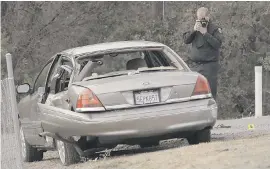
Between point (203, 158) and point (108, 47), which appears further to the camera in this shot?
point (108, 47)

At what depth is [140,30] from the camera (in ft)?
107

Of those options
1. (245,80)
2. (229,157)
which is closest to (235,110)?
(245,80)

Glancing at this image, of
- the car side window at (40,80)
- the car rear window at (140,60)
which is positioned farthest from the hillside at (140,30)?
the car rear window at (140,60)

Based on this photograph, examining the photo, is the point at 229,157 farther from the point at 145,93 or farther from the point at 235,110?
the point at 235,110

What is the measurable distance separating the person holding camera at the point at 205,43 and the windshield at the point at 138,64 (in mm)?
1935

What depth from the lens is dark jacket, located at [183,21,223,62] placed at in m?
Result: 11.5

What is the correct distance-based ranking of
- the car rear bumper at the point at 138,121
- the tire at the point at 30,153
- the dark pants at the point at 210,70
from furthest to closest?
the dark pants at the point at 210,70 < the tire at the point at 30,153 < the car rear bumper at the point at 138,121

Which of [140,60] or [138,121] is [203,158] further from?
[140,60]

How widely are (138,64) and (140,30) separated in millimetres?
23546

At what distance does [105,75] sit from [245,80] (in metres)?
23.2

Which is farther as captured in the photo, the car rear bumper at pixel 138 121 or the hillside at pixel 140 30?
the hillside at pixel 140 30

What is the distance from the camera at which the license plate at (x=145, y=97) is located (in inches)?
326

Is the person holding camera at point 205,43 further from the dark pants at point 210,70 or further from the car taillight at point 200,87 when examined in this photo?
the car taillight at point 200,87

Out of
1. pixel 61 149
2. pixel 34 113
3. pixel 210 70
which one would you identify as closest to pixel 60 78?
pixel 34 113
